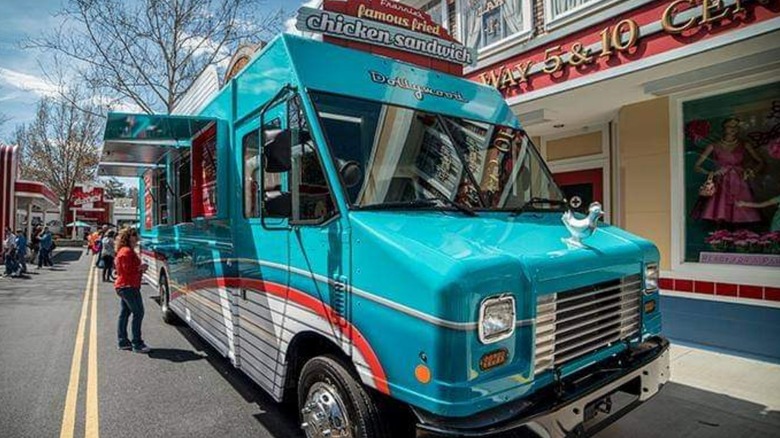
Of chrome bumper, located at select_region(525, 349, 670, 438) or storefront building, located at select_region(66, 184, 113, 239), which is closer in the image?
chrome bumper, located at select_region(525, 349, 670, 438)

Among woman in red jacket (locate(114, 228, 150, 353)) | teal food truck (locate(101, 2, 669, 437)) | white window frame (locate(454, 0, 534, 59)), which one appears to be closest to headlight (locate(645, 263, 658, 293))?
teal food truck (locate(101, 2, 669, 437))

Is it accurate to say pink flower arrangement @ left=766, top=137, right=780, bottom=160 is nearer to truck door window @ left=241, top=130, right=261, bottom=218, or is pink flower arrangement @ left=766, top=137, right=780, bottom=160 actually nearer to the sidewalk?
the sidewalk

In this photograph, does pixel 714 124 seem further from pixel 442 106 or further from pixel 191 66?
pixel 191 66

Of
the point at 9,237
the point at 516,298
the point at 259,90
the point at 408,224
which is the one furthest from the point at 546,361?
the point at 9,237

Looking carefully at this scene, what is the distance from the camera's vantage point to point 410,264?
2.47 meters

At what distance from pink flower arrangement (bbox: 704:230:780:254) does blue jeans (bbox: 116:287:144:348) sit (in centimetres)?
755

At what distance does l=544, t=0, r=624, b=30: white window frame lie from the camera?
6543 millimetres

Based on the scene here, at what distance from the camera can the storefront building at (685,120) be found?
543 cm

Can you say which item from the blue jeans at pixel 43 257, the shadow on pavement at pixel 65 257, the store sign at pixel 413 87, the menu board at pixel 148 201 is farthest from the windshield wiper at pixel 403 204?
the shadow on pavement at pixel 65 257

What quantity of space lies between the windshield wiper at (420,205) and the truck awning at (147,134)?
9.09ft

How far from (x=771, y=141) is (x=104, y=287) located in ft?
49.1

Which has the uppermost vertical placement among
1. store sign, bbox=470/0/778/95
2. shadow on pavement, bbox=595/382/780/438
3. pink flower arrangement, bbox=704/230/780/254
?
store sign, bbox=470/0/778/95

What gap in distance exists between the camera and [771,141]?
5879mm

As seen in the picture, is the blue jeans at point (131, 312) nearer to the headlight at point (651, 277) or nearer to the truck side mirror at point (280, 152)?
the truck side mirror at point (280, 152)
